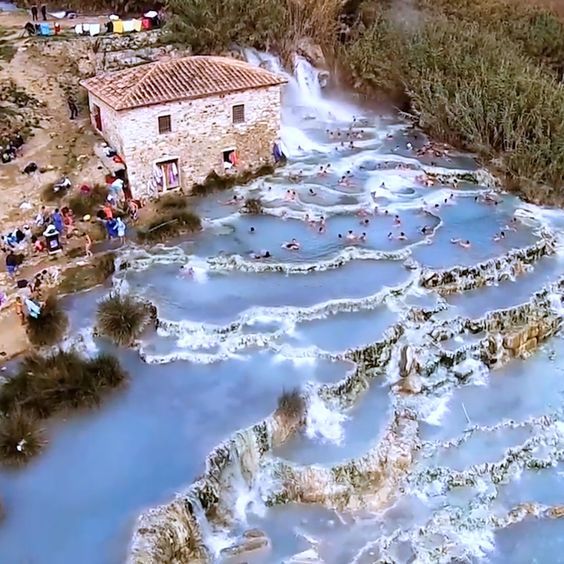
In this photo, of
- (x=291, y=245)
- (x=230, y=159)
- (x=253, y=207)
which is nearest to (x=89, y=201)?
(x=253, y=207)

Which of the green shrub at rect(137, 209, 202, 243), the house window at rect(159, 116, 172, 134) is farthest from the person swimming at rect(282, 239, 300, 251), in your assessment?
the house window at rect(159, 116, 172, 134)

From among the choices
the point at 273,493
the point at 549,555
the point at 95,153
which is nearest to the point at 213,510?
the point at 273,493

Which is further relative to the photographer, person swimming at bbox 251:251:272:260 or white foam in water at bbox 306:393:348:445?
person swimming at bbox 251:251:272:260

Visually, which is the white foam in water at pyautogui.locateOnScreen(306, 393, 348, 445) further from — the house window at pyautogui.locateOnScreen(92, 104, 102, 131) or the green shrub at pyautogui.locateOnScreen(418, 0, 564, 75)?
the green shrub at pyautogui.locateOnScreen(418, 0, 564, 75)

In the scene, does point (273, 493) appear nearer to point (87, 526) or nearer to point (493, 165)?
point (87, 526)

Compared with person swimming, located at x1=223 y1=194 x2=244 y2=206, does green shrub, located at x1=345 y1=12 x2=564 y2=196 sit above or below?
above

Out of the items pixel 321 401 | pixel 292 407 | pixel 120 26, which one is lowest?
pixel 321 401

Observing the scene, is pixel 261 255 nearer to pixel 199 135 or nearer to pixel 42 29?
pixel 199 135
